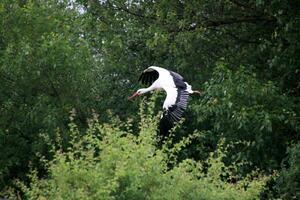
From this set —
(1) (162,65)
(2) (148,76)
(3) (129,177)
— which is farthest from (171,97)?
(1) (162,65)

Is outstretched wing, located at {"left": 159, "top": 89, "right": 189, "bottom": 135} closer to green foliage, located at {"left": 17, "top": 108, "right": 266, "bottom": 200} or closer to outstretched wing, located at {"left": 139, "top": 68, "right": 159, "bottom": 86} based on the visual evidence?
outstretched wing, located at {"left": 139, "top": 68, "right": 159, "bottom": 86}

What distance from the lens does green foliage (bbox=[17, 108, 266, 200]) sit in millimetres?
7035

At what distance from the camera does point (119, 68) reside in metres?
13.1

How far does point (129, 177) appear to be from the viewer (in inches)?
281

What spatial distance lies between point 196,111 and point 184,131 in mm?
2067

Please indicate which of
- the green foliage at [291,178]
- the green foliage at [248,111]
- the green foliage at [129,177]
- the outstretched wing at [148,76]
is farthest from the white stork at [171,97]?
the green foliage at [129,177]

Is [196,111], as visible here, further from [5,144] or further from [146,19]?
[5,144]

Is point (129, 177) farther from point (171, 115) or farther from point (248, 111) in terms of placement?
point (248, 111)

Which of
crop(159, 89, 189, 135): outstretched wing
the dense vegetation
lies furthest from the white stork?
the dense vegetation

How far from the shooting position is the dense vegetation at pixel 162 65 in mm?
10281

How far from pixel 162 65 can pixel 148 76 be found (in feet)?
5.96

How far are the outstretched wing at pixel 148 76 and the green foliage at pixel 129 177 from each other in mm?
3653

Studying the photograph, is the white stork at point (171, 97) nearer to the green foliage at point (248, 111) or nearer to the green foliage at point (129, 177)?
the green foliage at point (248, 111)

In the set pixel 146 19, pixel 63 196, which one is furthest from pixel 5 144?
pixel 63 196
